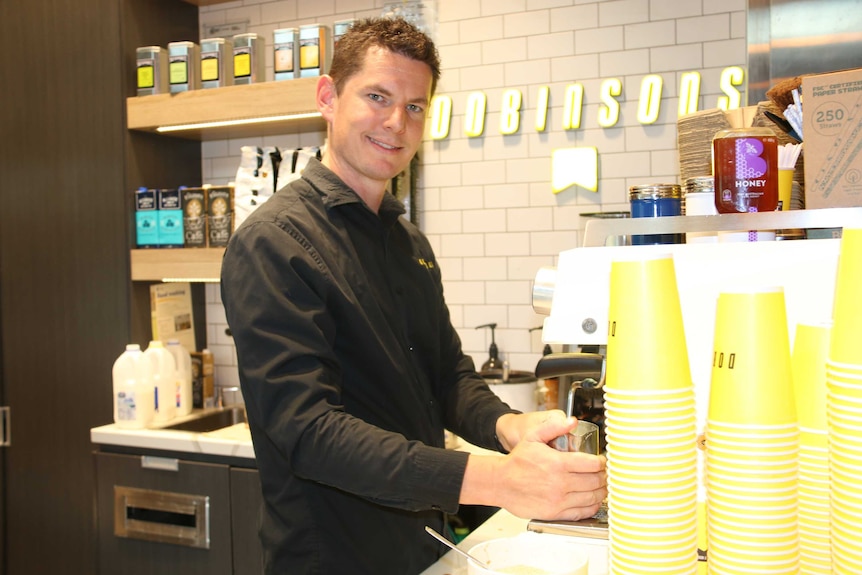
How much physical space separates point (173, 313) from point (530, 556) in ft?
9.74

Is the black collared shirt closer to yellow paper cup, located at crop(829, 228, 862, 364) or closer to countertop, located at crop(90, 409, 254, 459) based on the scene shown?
yellow paper cup, located at crop(829, 228, 862, 364)

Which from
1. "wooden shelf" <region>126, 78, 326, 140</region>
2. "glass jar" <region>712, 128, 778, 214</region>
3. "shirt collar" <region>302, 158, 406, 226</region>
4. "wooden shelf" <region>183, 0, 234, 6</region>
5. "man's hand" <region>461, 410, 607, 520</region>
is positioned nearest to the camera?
"man's hand" <region>461, 410, 607, 520</region>

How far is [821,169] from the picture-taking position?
127cm

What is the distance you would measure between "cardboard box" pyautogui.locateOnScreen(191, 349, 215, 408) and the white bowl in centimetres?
276

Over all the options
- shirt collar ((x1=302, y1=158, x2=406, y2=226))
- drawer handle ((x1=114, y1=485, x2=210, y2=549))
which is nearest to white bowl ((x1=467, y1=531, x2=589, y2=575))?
shirt collar ((x1=302, y1=158, x2=406, y2=226))

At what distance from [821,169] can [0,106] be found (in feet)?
12.0

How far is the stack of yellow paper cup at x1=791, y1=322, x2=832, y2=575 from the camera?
2.47 ft

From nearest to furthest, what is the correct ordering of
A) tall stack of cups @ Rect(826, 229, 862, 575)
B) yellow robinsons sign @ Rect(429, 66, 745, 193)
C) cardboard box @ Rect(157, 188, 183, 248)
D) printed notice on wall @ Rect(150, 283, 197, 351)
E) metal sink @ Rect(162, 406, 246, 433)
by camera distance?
tall stack of cups @ Rect(826, 229, 862, 575) < yellow robinsons sign @ Rect(429, 66, 745, 193) < metal sink @ Rect(162, 406, 246, 433) < cardboard box @ Rect(157, 188, 183, 248) < printed notice on wall @ Rect(150, 283, 197, 351)

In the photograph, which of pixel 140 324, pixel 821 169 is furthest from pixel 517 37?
pixel 821 169

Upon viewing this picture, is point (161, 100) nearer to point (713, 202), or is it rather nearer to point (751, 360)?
point (713, 202)

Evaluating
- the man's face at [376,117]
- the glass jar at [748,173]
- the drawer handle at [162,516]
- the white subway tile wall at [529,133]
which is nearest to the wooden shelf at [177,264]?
the white subway tile wall at [529,133]

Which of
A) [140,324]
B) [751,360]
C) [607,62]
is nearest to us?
[751,360]

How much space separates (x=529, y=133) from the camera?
3.45m

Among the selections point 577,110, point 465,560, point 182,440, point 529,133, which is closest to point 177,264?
point 182,440
